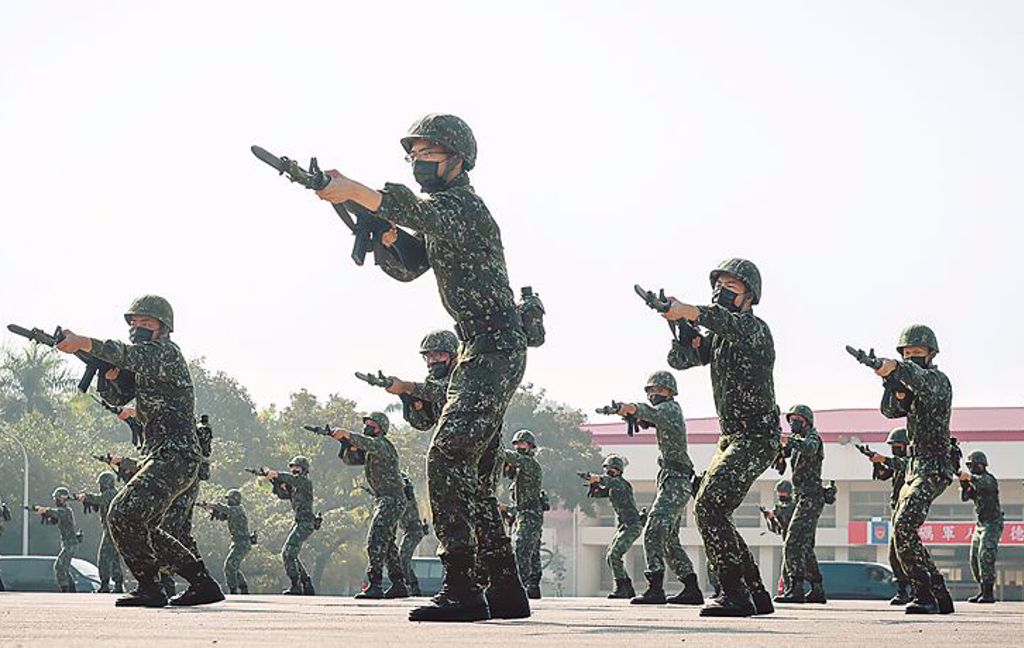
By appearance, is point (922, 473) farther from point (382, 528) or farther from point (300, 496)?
point (300, 496)

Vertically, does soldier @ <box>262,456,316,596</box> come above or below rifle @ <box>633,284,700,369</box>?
below

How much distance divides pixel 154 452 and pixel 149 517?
549 millimetres

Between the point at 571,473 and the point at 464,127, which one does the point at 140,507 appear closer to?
the point at 464,127

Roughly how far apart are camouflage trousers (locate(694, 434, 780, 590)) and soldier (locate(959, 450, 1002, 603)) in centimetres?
1393

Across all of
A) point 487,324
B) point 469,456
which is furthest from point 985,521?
point 469,456

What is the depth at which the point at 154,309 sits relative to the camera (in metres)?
13.8

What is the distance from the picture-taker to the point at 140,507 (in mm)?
13172

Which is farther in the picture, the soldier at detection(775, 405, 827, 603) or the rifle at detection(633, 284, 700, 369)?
the soldier at detection(775, 405, 827, 603)

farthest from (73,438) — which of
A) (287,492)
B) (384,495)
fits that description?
(384,495)

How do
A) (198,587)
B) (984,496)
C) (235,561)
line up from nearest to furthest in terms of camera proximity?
(198,587)
(984,496)
(235,561)

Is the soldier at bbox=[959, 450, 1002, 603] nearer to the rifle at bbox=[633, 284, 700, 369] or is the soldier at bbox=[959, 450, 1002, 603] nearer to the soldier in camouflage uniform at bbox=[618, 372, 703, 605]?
the soldier in camouflage uniform at bbox=[618, 372, 703, 605]

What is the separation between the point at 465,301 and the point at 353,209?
34.4 inches

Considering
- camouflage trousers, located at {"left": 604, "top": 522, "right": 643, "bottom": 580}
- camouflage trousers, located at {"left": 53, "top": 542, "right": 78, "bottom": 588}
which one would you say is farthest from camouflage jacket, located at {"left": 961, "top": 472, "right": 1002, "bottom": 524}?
camouflage trousers, located at {"left": 53, "top": 542, "right": 78, "bottom": 588}

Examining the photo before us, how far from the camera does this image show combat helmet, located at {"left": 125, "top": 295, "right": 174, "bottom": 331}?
13.8 m
